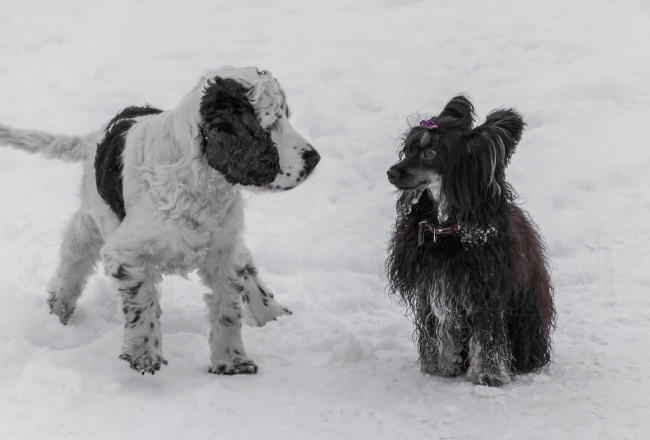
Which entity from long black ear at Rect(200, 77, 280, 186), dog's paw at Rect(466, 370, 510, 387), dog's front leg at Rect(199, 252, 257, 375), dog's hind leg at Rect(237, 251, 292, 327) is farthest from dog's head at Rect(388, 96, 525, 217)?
dog's hind leg at Rect(237, 251, 292, 327)

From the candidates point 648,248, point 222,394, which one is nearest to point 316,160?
point 222,394

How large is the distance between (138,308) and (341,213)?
3.05 meters

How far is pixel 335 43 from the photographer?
33.9 ft

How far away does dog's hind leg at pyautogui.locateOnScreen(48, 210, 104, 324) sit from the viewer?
17.4ft

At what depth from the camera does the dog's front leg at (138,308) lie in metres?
4.43

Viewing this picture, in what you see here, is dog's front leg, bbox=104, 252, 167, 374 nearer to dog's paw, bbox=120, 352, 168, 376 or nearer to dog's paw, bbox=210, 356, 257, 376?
dog's paw, bbox=120, 352, 168, 376

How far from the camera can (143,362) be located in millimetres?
4387

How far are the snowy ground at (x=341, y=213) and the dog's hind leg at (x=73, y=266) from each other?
0.17 meters

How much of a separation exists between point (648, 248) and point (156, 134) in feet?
13.7

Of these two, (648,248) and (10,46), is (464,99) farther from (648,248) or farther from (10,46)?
(10,46)

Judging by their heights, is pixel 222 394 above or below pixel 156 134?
below

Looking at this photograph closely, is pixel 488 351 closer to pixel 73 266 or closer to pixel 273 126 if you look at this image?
pixel 273 126

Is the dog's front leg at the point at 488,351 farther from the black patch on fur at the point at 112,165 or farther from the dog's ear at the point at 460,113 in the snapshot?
the black patch on fur at the point at 112,165

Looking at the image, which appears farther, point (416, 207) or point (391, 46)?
point (391, 46)
